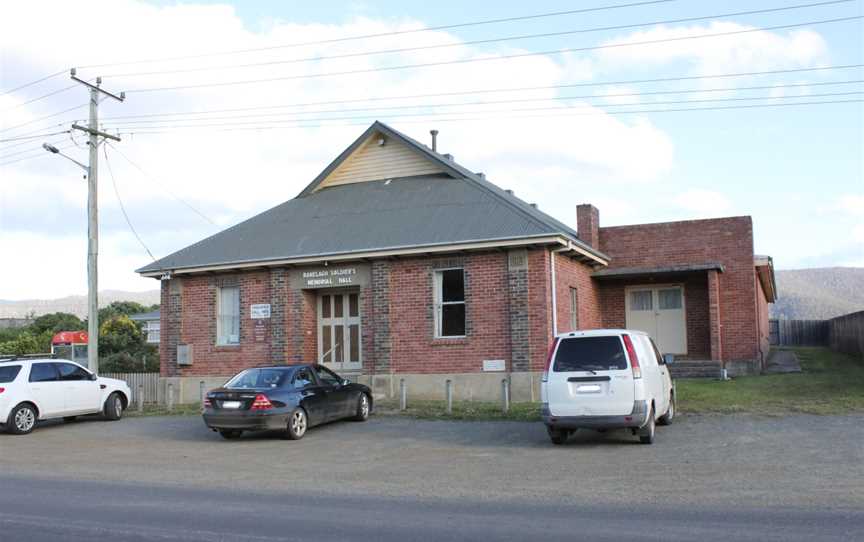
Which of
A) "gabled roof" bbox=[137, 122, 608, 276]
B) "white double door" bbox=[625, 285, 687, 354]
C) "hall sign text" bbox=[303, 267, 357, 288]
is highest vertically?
"gabled roof" bbox=[137, 122, 608, 276]

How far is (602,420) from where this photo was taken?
1266 cm

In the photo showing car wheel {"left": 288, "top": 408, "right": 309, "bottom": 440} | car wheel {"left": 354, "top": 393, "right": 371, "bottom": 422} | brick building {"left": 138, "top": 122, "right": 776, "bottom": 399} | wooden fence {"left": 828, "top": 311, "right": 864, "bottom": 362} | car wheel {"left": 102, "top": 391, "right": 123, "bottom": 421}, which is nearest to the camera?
car wheel {"left": 288, "top": 408, "right": 309, "bottom": 440}

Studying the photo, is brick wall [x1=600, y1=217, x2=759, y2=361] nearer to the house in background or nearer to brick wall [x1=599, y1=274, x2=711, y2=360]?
brick wall [x1=599, y1=274, x2=711, y2=360]

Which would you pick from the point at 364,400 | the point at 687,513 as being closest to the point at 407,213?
the point at 364,400

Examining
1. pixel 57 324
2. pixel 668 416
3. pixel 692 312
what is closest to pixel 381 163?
pixel 692 312

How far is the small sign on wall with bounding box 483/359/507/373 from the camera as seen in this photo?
65.4 feet

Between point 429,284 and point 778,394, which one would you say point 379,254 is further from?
point 778,394

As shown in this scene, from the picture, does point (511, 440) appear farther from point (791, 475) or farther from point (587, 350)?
point (791, 475)

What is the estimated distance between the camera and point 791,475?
10102mm

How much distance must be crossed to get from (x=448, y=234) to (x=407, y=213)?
2749 millimetres

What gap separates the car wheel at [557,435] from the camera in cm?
1334

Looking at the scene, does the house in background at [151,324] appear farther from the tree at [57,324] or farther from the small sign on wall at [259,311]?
the small sign on wall at [259,311]

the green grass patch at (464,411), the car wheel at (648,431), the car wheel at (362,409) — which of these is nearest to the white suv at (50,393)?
the green grass patch at (464,411)

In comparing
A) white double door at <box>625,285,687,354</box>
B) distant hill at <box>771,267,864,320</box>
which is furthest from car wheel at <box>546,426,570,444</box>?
distant hill at <box>771,267,864,320</box>
